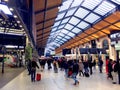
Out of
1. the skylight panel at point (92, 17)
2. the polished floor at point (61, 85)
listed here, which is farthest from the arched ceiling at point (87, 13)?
the polished floor at point (61, 85)

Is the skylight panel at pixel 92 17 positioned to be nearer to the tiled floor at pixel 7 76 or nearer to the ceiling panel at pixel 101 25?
the ceiling panel at pixel 101 25

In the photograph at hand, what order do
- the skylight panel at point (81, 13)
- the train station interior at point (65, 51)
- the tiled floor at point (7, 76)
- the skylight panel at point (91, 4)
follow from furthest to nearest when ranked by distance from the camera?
the skylight panel at point (81, 13)
the skylight panel at point (91, 4)
the train station interior at point (65, 51)
the tiled floor at point (7, 76)

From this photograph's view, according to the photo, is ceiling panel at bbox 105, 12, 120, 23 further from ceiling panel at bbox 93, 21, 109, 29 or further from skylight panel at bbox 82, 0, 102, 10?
skylight panel at bbox 82, 0, 102, 10

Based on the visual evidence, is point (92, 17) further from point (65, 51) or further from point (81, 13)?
point (65, 51)

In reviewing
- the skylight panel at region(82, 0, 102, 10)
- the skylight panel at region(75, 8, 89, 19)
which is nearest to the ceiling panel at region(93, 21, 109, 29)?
the skylight panel at region(75, 8, 89, 19)

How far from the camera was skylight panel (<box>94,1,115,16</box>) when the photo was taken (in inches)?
825

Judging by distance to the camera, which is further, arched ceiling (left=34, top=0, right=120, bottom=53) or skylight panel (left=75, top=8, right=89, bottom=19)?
skylight panel (left=75, top=8, right=89, bottom=19)

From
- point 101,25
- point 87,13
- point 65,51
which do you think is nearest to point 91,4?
point 87,13

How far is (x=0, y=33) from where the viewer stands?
1108 inches

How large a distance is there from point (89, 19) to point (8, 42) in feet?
42.4

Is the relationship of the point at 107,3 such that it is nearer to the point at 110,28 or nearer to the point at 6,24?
the point at 110,28

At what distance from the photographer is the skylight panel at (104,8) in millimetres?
20966

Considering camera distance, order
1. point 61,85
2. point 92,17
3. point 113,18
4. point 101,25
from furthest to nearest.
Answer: point 101,25, point 92,17, point 113,18, point 61,85

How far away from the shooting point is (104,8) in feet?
73.7
